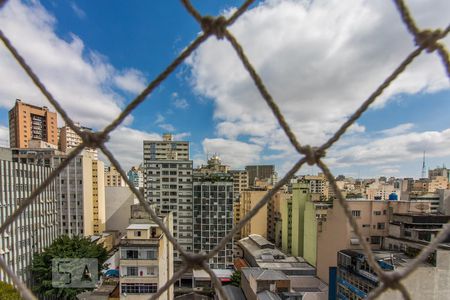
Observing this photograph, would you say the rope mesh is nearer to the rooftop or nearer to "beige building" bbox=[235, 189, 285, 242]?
the rooftop

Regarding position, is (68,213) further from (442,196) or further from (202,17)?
(442,196)

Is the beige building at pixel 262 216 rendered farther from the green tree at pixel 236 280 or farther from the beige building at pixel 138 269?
the beige building at pixel 138 269

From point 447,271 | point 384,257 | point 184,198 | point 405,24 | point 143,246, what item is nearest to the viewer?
point 405,24

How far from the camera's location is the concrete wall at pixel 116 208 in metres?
17.5

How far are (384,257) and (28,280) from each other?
423 inches

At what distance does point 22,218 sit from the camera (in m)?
7.95

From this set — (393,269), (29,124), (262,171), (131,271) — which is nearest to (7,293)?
(131,271)

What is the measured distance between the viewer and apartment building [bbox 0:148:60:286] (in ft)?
23.6

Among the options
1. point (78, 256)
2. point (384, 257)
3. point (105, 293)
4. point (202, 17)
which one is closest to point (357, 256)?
point (384, 257)

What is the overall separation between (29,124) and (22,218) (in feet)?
70.3

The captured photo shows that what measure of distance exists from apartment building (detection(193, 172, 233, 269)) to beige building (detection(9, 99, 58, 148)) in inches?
794

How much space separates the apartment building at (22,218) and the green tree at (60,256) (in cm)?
64

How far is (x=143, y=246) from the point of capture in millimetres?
5375

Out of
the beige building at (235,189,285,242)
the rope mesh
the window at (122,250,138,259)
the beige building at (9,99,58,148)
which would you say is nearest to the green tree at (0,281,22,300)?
the window at (122,250,138,259)
